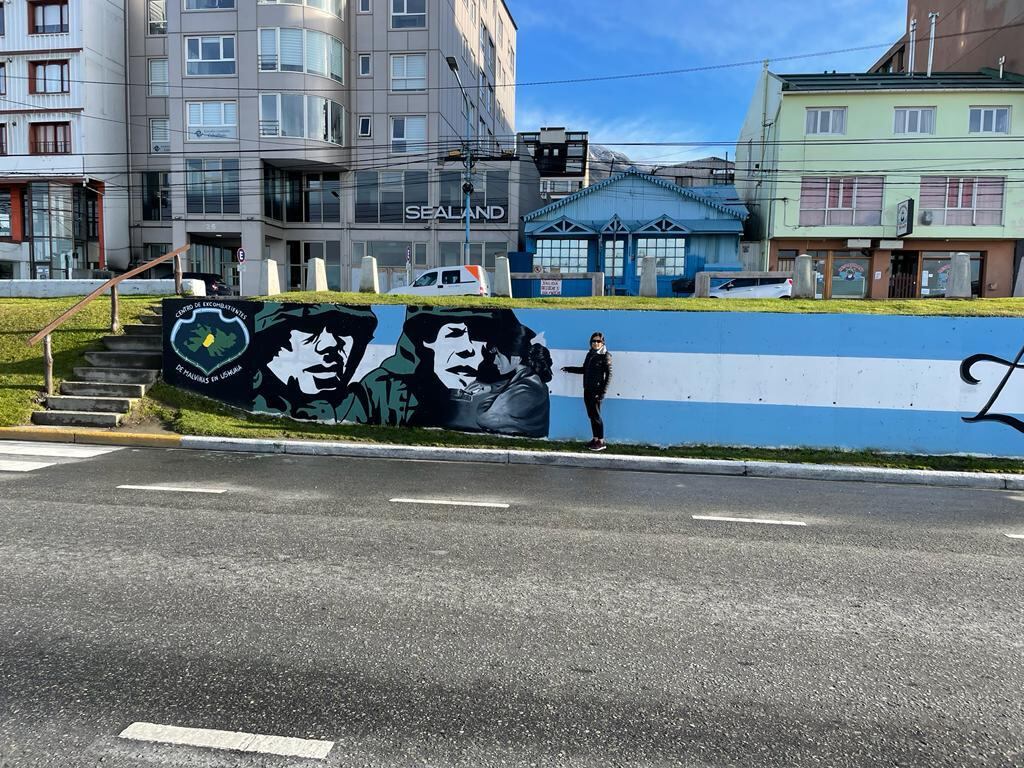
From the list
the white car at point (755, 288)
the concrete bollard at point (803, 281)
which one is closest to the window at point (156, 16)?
the white car at point (755, 288)

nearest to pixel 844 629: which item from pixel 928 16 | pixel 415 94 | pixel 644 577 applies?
pixel 644 577

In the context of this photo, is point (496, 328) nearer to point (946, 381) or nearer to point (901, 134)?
point (946, 381)

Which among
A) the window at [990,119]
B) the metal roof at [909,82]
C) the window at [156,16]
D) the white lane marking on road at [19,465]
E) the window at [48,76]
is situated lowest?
the white lane marking on road at [19,465]

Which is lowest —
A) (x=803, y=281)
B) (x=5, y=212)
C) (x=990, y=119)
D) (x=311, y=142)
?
(x=803, y=281)

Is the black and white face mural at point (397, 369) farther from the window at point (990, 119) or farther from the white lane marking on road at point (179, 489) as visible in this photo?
the window at point (990, 119)

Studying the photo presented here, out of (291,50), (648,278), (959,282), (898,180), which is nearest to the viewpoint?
(959,282)

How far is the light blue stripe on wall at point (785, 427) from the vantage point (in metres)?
9.97

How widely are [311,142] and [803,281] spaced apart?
93.7ft

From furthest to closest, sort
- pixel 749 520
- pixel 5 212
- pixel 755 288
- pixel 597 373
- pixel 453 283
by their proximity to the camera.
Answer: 1. pixel 5 212
2. pixel 453 283
3. pixel 755 288
4. pixel 597 373
5. pixel 749 520

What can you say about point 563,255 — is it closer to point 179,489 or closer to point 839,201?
point 839,201

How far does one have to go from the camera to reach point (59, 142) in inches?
1581

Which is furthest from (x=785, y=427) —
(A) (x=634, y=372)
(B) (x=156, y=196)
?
(B) (x=156, y=196)

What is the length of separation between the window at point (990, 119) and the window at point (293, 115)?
31212 mm

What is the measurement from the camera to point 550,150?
63.3m
